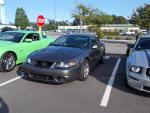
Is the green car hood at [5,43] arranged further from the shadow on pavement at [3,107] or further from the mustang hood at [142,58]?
the mustang hood at [142,58]

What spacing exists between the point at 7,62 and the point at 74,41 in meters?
2.35

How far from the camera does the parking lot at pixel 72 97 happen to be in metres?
4.98

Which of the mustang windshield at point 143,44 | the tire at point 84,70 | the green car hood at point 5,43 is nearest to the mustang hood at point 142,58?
the mustang windshield at point 143,44

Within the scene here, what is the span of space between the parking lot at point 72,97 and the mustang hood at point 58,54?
728 millimetres

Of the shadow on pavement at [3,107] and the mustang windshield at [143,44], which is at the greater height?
the mustang windshield at [143,44]

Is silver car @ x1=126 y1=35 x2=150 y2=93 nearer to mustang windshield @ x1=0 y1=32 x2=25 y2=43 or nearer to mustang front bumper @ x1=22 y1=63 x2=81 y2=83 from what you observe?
mustang front bumper @ x1=22 y1=63 x2=81 y2=83

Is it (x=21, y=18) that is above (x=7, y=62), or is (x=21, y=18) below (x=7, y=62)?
above

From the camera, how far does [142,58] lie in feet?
20.4

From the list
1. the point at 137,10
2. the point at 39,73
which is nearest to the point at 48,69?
the point at 39,73

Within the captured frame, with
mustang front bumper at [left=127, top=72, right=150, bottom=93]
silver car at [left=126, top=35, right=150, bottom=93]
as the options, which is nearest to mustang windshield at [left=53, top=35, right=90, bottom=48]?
silver car at [left=126, top=35, right=150, bottom=93]

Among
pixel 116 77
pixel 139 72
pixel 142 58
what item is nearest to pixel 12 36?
pixel 116 77

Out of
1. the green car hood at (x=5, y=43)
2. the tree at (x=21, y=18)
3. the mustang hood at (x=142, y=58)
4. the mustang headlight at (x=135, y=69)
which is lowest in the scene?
the mustang headlight at (x=135, y=69)

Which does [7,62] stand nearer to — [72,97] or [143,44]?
[72,97]

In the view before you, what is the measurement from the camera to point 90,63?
7.84 metres
